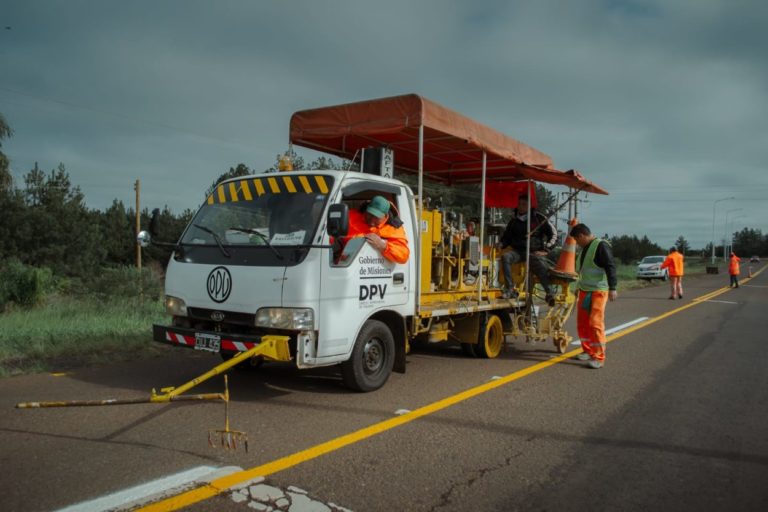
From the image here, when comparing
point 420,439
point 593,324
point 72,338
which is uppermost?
point 593,324

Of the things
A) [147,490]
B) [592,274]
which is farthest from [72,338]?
[592,274]

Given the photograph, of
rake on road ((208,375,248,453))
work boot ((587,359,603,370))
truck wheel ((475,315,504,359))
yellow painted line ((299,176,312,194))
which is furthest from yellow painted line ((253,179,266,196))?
work boot ((587,359,603,370))

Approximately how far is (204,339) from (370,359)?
1579 mm

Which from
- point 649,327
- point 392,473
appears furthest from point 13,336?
point 649,327

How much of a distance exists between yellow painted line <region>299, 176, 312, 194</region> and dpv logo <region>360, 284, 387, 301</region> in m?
1.03

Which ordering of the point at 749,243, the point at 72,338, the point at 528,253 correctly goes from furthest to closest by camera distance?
the point at 749,243, the point at 528,253, the point at 72,338

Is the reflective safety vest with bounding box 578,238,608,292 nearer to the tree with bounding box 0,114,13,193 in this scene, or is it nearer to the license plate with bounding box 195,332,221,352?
the license plate with bounding box 195,332,221,352

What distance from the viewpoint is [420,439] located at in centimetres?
427

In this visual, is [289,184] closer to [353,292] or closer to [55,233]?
[353,292]

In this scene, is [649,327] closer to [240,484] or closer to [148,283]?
[240,484]

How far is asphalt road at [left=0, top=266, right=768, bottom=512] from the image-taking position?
3326 mm

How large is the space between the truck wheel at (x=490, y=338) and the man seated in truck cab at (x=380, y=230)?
2392 mm

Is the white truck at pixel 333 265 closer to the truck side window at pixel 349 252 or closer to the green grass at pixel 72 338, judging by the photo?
the truck side window at pixel 349 252

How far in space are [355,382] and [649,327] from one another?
8.23 meters
